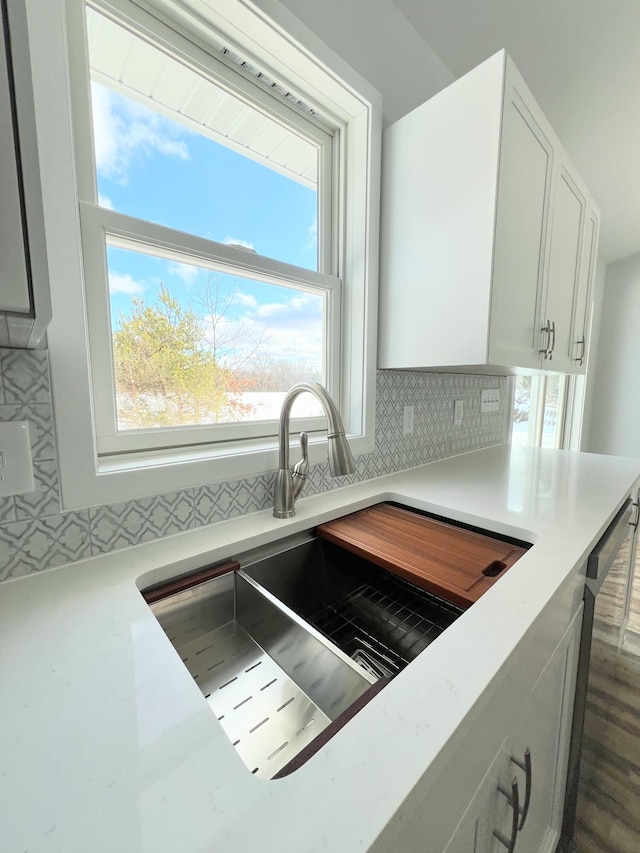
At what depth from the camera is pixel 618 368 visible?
3.63m

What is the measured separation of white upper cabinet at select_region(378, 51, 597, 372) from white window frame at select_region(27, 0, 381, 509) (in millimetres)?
90

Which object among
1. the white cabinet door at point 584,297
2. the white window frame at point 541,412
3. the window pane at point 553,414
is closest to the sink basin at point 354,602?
the white cabinet door at point 584,297

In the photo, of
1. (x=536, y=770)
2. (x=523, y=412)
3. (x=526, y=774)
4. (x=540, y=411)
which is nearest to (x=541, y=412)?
(x=540, y=411)

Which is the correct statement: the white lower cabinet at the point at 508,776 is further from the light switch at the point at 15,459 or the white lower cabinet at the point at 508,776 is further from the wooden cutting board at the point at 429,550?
the light switch at the point at 15,459

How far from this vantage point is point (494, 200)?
946mm

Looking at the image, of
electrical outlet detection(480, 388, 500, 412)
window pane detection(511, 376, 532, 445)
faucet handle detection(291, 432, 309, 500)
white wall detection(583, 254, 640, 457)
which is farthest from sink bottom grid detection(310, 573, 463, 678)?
white wall detection(583, 254, 640, 457)

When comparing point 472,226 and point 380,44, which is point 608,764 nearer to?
point 472,226

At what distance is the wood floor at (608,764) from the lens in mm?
977

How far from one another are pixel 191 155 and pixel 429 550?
47.2 inches

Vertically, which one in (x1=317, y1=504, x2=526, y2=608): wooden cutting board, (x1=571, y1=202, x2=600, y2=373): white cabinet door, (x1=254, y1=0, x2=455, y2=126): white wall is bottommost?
(x1=317, y1=504, x2=526, y2=608): wooden cutting board

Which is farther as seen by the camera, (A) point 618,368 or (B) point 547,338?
(A) point 618,368

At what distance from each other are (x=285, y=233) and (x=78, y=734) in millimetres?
1245

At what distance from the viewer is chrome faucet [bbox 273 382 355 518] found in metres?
0.74

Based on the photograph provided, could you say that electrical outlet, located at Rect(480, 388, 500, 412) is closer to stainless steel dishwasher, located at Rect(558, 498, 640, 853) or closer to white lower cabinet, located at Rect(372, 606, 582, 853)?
stainless steel dishwasher, located at Rect(558, 498, 640, 853)
